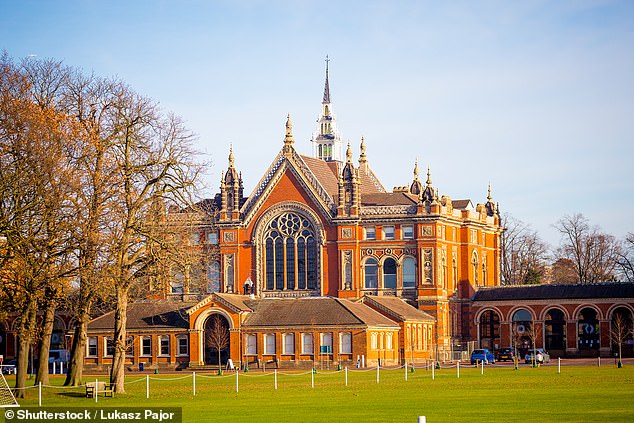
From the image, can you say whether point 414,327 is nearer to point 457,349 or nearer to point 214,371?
point 457,349

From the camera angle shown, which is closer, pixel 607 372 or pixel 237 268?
pixel 607 372

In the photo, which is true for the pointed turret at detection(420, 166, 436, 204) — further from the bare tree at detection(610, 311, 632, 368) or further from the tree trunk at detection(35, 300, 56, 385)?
the tree trunk at detection(35, 300, 56, 385)

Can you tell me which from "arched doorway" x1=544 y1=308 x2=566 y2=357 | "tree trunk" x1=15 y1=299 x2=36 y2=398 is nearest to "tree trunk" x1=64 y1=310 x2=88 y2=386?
"tree trunk" x1=15 y1=299 x2=36 y2=398

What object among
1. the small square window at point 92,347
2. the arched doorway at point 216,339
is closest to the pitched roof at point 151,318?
the small square window at point 92,347

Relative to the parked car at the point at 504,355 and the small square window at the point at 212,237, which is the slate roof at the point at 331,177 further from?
the parked car at the point at 504,355

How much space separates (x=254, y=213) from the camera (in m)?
127

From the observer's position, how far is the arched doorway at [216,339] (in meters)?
109

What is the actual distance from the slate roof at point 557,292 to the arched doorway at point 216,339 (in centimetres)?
2809

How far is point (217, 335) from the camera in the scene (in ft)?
352

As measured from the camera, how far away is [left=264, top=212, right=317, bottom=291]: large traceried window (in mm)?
124625

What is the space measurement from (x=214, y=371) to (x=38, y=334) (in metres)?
36.4

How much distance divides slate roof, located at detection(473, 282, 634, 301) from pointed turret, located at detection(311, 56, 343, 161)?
34055 millimetres

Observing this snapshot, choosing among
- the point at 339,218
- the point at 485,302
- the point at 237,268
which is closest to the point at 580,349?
the point at 485,302

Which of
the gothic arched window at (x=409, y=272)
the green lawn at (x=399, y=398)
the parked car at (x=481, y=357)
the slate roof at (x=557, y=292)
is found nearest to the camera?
Answer: the green lawn at (x=399, y=398)
